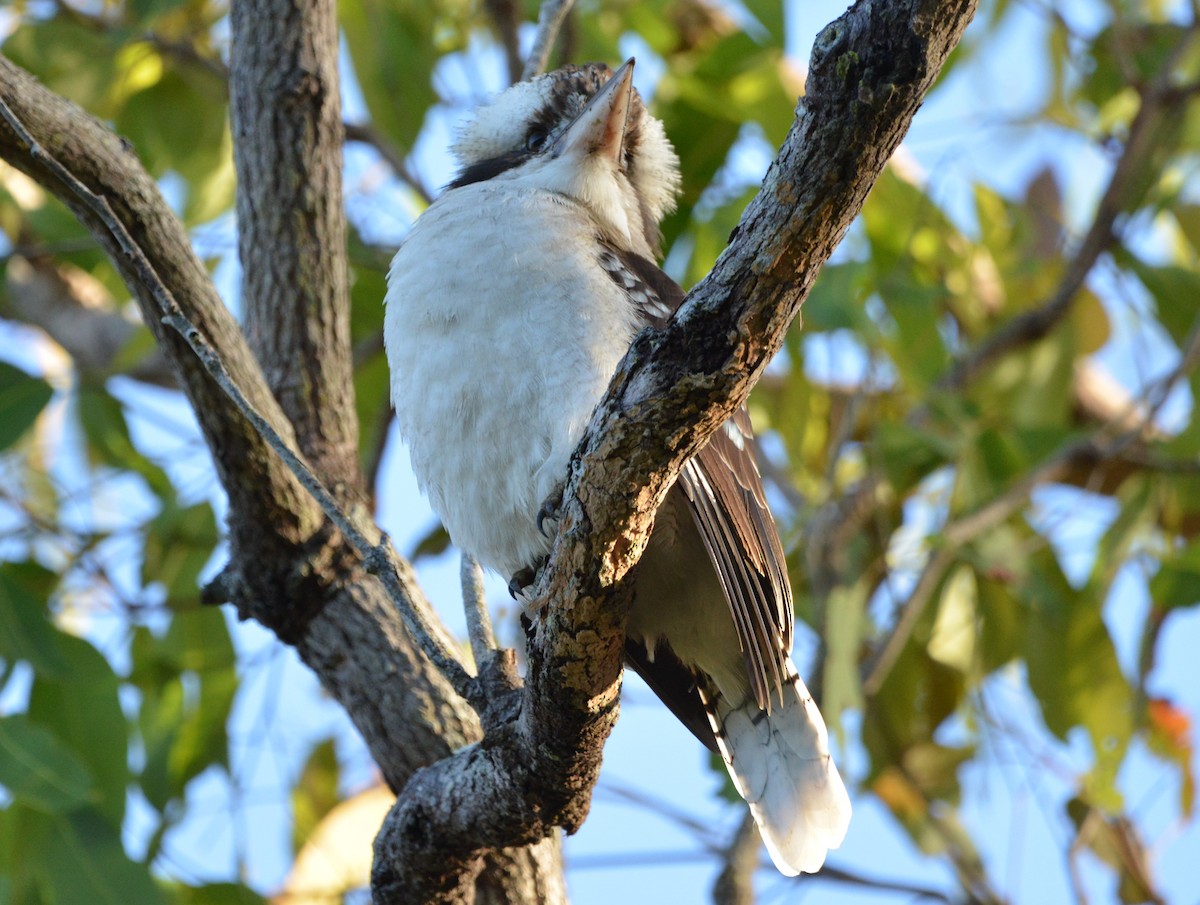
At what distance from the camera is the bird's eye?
98.0 inches

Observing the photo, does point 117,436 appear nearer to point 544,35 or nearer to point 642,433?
point 544,35

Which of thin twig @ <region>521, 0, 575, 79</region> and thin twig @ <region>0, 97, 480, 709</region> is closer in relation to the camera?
thin twig @ <region>0, 97, 480, 709</region>

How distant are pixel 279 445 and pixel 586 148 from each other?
0.88 m

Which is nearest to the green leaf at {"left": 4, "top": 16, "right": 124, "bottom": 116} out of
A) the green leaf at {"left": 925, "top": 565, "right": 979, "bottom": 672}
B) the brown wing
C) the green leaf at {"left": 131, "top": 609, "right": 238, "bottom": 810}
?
the green leaf at {"left": 131, "top": 609, "right": 238, "bottom": 810}

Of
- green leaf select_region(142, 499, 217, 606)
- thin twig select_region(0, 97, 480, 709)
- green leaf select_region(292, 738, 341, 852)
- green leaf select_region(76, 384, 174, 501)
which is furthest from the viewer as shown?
green leaf select_region(292, 738, 341, 852)

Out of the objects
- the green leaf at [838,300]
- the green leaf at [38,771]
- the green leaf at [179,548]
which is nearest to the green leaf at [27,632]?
the green leaf at [38,771]

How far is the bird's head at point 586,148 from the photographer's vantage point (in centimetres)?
232

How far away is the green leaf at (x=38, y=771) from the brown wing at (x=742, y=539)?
1046mm

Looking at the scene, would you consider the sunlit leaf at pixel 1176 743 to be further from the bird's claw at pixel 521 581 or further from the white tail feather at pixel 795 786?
the bird's claw at pixel 521 581

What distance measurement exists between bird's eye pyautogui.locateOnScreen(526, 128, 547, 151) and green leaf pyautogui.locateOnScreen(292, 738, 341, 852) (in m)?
1.80

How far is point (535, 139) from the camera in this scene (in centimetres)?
251

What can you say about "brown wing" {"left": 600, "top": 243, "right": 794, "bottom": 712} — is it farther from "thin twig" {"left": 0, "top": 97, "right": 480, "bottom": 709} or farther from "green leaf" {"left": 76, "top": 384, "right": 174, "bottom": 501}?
"green leaf" {"left": 76, "top": 384, "right": 174, "bottom": 501}

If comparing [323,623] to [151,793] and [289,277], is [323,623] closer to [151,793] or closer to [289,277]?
[289,277]

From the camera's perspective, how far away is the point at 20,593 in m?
2.52
